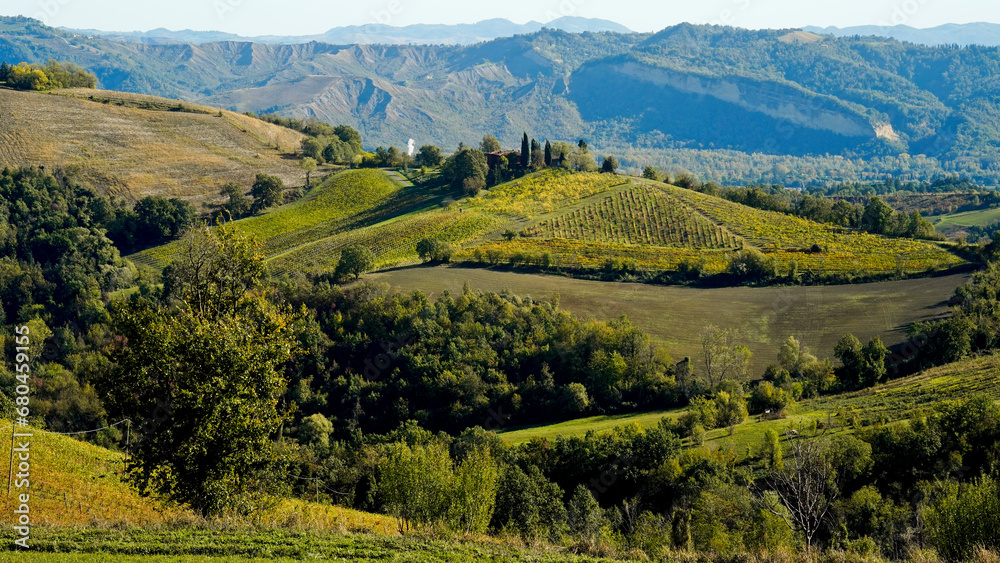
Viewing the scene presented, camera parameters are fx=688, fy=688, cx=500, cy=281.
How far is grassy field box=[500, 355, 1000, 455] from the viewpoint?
43656 mm

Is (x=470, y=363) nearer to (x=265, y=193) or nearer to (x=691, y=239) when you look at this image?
(x=691, y=239)

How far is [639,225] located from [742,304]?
29919 millimetres

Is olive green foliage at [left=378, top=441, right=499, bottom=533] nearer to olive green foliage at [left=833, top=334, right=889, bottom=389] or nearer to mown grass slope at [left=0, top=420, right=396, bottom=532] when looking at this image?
mown grass slope at [left=0, top=420, right=396, bottom=532]

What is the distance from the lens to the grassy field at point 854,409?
4366 centimetres

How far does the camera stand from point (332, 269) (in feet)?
272

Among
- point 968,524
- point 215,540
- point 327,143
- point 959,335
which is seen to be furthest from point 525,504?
point 327,143

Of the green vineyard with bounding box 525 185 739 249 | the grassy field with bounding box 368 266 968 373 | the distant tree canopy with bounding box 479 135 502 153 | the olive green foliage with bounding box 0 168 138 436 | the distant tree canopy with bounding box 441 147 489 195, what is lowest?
the olive green foliage with bounding box 0 168 138 436

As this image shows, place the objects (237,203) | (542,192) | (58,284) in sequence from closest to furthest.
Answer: (58,284)
(542,192)
(237,203)

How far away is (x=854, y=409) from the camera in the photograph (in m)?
46.4

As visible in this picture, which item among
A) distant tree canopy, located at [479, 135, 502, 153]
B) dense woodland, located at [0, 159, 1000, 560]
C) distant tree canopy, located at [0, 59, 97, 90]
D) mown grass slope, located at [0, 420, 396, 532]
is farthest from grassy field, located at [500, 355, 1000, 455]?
distant tree canopy, located at [0, 59, 97, 90]

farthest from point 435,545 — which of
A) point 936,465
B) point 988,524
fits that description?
point 936,465

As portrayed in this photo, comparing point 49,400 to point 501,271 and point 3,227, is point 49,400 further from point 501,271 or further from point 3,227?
point 3,227

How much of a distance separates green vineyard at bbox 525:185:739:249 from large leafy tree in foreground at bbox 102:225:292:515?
253 feet

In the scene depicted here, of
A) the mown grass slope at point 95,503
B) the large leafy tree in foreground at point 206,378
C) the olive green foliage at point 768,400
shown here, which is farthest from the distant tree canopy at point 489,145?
the large leafy tree in foreground at point 206,378
